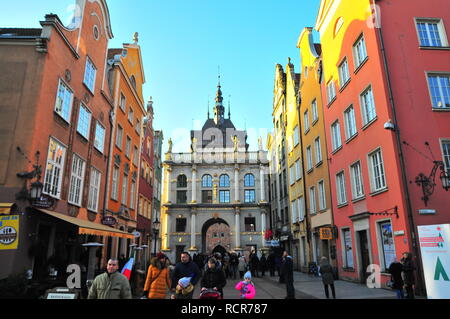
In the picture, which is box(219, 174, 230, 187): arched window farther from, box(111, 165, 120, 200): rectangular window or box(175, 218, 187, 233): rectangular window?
box(111, 165, 120, 200): rectangular window

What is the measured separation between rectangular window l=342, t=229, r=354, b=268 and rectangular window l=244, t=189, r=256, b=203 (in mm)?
30706

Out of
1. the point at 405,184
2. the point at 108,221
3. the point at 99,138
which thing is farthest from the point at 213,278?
the point at 99,138

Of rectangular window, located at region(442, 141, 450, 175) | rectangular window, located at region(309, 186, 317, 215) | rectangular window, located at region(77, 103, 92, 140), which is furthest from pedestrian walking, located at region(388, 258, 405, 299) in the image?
rectangular window, located at region(77, 103, 92, 140)

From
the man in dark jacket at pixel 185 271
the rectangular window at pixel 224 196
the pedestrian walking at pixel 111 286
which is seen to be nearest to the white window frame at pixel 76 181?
the man in dark jacket at pixel 185 271

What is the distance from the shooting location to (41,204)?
469 inches

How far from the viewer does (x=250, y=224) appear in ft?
160

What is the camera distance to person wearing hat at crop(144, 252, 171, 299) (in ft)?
25.0

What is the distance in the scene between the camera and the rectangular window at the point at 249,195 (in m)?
49.9

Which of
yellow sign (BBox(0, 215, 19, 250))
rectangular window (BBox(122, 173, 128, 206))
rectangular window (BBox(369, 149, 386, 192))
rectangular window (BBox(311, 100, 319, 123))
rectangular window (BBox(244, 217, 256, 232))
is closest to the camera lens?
yellow sign (BBox(0, 215, 19, 250))

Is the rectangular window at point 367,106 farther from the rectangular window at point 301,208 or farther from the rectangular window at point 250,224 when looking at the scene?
the rectangular window at point 250,224

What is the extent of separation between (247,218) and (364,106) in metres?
34.2

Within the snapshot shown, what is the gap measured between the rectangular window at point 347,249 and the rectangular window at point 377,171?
3.86 meters

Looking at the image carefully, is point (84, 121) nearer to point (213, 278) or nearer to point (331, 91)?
point (213, 278)
